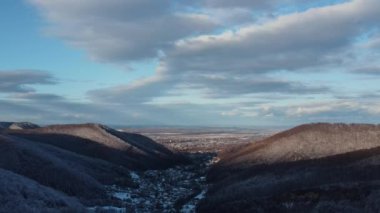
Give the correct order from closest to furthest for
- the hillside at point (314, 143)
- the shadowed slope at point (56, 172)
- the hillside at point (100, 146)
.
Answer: the shadowed slope at point (56, 172), the hillside at point (314, 143), the hillside at point (100, 146)

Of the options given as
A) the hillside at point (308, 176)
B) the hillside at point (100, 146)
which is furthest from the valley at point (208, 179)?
the hillside at point (100, 146)

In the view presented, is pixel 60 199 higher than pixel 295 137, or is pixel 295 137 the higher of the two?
pixel 295 137

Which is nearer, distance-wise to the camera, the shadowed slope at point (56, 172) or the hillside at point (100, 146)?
the shadowed slope at point (56, 172)

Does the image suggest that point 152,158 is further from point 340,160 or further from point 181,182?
point 340,160

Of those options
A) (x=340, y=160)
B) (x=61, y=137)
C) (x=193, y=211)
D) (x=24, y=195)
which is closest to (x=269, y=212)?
(x=193, y=211)

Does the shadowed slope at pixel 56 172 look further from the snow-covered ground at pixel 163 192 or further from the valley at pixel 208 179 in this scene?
the snow-covered ground at pixel 163 192

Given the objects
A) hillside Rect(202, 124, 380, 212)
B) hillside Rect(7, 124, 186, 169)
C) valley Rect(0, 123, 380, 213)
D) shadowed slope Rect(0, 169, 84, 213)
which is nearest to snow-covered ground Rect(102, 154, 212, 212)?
valley Rect(0, 123, 380, 213)
